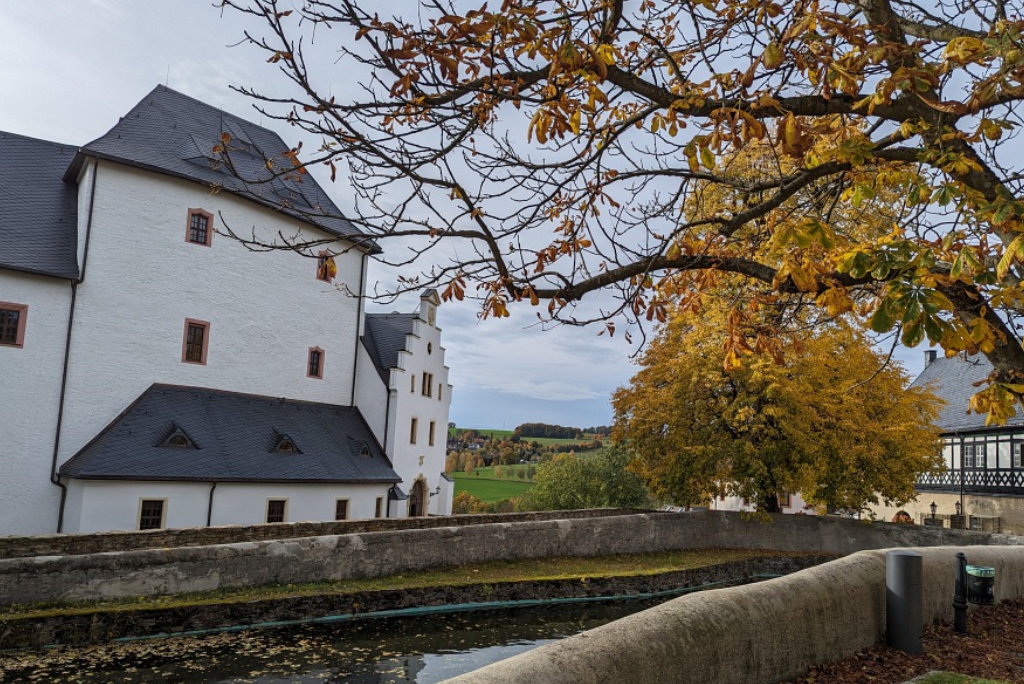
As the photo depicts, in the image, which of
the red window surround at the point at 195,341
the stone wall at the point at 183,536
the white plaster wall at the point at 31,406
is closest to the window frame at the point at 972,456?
the stone wall at the point at 183,536

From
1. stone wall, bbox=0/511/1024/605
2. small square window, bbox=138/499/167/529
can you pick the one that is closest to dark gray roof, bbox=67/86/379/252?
small square window, bbox=138/499/167/529

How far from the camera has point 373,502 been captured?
28.5 metres

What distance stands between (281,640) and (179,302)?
53.3ft

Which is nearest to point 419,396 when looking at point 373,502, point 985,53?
point 373,502

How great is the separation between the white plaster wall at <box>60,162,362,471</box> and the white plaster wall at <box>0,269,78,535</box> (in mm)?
547

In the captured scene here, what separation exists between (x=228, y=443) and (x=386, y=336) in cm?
1138

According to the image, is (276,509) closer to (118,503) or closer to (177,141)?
(118,503)

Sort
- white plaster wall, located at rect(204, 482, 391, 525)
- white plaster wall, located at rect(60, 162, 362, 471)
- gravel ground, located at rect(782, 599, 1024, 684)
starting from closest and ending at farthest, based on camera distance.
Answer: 1. gravel ground, located at rect(782, 599, 1024, 684)
2. white plaster wall, located at rect(60, 162, 362, 471)
3. white plaster wall, located at rect(204, 482, 391, 525)

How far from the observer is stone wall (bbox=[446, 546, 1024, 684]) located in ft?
14.5

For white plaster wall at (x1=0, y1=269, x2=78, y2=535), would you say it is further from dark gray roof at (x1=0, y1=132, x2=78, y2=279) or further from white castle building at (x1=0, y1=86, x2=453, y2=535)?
dark gray roof at (x1=0, y1=132, x2=78, y2=279)

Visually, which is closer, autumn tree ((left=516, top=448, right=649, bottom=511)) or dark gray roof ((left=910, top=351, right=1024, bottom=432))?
dark gray roof ((left=910, top=351, right=1024, bottom=432))

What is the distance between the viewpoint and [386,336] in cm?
3438

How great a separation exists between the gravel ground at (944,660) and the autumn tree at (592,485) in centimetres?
2402

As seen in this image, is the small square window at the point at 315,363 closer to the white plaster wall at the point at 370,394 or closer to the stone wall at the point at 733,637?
the white plaster wall at the point at 370,394
